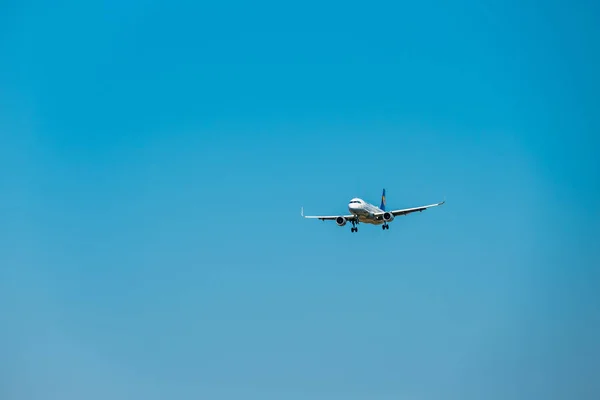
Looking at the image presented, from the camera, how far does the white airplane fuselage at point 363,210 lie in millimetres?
135125

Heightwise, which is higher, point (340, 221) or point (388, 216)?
point (340, 221)

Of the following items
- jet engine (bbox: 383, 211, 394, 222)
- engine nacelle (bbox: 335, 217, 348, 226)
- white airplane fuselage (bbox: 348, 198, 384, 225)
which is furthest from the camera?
engine nacelle (bbox: 335, 217, 348, 226)

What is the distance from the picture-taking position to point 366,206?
449ft

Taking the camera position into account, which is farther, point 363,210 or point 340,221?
point 340,221

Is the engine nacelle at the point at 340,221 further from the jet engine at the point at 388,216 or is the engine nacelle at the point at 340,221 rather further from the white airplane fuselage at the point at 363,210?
the jet engine at the point at 388,216

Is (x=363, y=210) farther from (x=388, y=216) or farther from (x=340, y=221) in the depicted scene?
(x=340, y=221)

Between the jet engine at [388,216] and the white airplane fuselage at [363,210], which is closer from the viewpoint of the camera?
the white airplane fuselage at [363,210]

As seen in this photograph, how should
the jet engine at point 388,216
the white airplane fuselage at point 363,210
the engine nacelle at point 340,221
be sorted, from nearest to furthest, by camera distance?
the white airplane fuselage at point 363,210, the jet engine at point 388,216, the engine nacelle at point 340,221

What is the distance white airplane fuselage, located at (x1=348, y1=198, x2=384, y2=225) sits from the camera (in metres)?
135

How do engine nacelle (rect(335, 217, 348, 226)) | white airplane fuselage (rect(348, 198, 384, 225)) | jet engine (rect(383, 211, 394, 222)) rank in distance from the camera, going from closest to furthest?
white airplane fuselage (rect(348, 198, 384, 225)) < jet engine (rect(383, 211, 394, 222)) < engine nacelle (rect(335, 217, 348, 226))

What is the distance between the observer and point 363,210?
135500 millimetres

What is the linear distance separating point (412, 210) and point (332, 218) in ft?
51.8

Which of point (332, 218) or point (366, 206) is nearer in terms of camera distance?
point (366, 206)

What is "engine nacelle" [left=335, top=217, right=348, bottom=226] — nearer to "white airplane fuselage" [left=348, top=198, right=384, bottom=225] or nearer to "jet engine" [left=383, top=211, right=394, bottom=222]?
Answer: "white airplane fuselage" [left=348, top=198, right=384, bottom=225]
